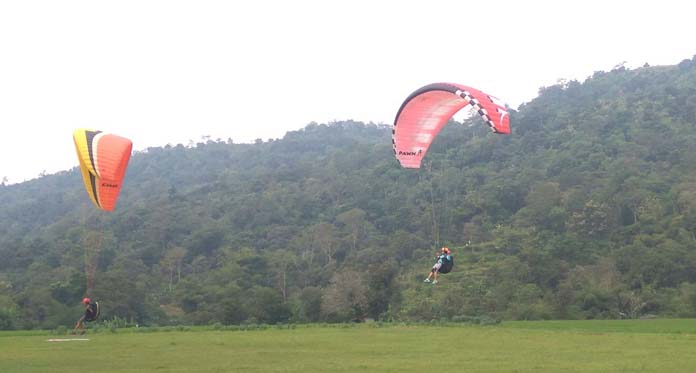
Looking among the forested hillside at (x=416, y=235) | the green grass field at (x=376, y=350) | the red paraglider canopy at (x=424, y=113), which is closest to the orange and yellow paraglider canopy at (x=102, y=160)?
the green grass field at (x=376, y=350)

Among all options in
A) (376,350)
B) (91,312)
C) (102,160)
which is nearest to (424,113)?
(376,350)

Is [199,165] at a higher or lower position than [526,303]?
higher

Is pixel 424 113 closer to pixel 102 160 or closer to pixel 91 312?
pixel 102 160

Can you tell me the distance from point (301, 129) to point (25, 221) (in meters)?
64.2

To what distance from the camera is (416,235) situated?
65.6 meters

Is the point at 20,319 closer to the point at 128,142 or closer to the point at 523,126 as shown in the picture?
the point at 128,142

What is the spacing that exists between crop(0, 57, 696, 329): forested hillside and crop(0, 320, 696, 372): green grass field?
488 centimetres

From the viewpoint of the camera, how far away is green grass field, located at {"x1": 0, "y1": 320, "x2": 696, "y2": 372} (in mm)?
15688

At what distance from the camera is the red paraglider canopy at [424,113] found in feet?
67.1

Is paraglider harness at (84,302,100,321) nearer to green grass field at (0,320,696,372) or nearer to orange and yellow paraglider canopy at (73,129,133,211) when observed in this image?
green grass field at (0,320,696,372)

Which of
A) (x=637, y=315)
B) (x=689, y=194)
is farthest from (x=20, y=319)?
(x=689, y=194)

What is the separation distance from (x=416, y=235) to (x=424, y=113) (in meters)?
44.0

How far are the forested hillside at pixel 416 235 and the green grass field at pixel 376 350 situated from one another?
4.88m

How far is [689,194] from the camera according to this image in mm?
56312
